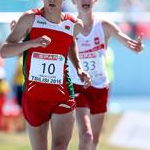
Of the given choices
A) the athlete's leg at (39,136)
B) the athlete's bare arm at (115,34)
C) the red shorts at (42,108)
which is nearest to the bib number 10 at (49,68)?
the red shorts at (42,108)

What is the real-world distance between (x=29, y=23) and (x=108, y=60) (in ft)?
22.1

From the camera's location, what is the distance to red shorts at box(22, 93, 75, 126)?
6719 millimetres

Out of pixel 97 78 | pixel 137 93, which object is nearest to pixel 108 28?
pixel 97 78

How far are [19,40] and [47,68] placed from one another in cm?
37

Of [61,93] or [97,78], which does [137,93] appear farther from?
[61,93]

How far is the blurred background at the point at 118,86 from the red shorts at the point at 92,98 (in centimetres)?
185

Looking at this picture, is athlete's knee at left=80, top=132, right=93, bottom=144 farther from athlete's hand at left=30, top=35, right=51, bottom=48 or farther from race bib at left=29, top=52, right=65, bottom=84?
athlete's hand at left=30, top=35, right=51, bottom=48

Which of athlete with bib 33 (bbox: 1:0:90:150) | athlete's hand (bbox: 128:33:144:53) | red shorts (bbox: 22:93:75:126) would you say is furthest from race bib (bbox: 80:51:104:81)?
red shorts (bbox: 22:93:75:126)

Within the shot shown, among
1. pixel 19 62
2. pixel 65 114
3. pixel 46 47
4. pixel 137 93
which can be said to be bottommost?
pixel 137 93

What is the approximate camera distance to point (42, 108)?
22.1 ft

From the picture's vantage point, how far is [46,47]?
21.6 feet

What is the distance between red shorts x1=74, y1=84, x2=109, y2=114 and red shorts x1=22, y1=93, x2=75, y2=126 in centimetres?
118

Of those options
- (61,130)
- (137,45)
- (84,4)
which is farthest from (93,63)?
(61,130)

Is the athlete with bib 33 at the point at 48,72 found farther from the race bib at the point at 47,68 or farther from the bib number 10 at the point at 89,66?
the bib number 10 at the point at 89,66
